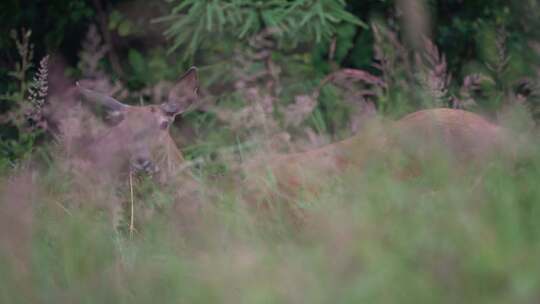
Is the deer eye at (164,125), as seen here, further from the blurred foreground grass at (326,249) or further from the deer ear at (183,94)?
the blurred foreground grass at (326,249)

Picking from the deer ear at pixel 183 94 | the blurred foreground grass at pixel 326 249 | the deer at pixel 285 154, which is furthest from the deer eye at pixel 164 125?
the blurred foreground grass at pixel 326 249

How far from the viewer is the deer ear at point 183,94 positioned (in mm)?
6016

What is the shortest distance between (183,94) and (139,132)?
0.58 m

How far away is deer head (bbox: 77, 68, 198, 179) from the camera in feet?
16.1

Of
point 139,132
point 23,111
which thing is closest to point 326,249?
point 23,111

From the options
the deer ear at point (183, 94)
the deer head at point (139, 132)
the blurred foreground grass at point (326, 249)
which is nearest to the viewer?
the blurred foreground grass at point (326, 249)

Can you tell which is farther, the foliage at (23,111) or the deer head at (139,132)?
the deer head at (139,132)

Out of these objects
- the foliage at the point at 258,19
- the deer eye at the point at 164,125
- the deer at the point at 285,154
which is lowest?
the deer eye at the point at 164,125

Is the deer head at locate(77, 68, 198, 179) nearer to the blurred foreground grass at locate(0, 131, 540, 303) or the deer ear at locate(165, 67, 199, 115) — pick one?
the deer ear at locate(165, 67, 199, 115)

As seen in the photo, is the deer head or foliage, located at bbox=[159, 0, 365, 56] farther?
foliage, located at bbox=[159, 0, 365, 56]

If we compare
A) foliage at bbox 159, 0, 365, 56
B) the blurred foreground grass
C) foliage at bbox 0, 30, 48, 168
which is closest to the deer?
the blurred foreground grass

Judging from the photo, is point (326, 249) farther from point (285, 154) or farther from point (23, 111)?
point (23, 111)

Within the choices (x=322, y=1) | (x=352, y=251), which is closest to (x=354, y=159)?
(x=352, y=251)

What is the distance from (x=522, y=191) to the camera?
3.00 metres
